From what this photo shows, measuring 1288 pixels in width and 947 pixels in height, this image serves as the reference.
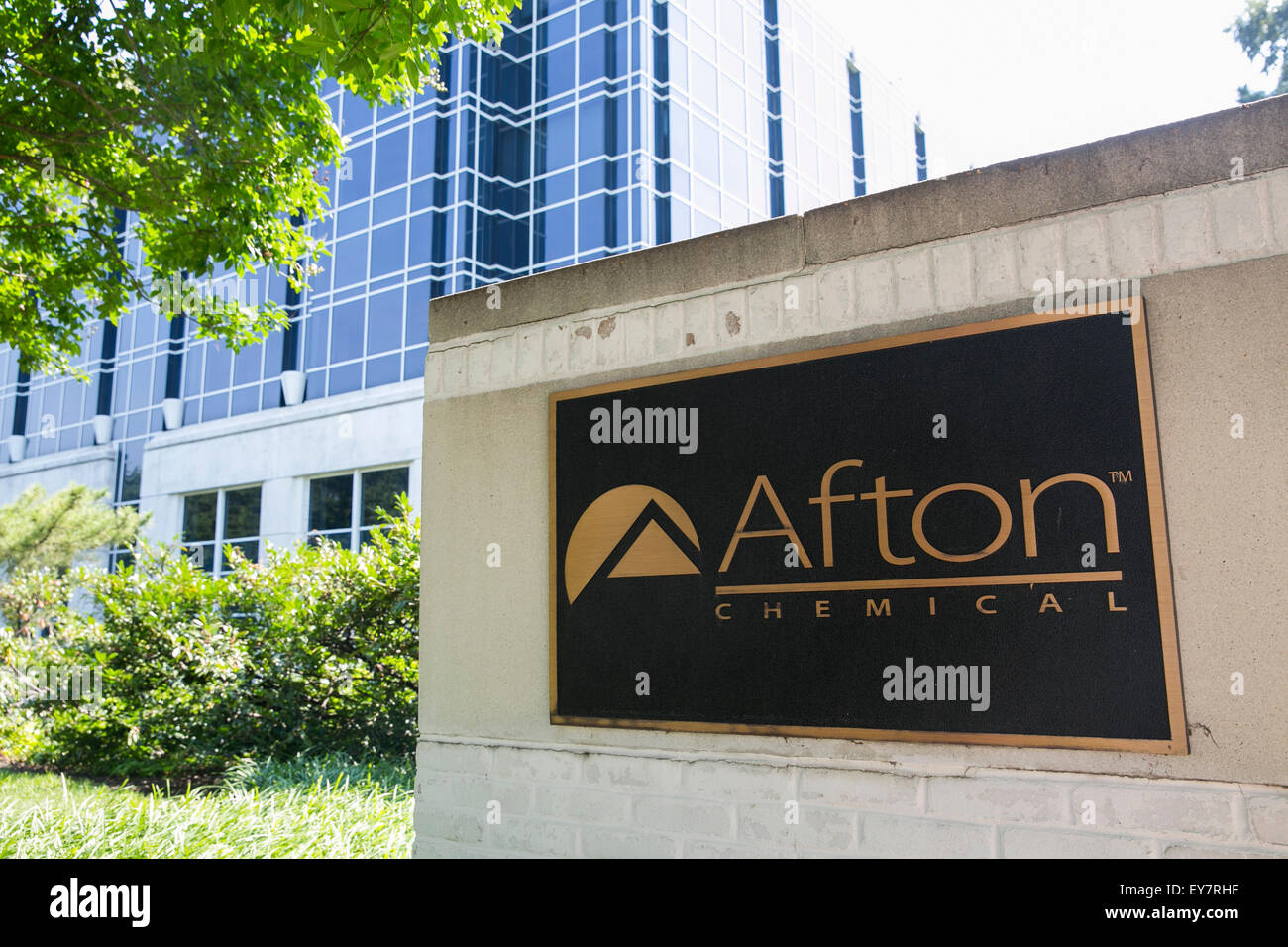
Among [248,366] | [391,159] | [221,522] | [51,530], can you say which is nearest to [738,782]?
[51,530]

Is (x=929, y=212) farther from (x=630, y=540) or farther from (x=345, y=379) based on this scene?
(x=345, y=379)

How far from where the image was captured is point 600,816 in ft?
12.1

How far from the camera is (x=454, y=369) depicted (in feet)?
14.5

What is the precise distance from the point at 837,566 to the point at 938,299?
3.27 ft

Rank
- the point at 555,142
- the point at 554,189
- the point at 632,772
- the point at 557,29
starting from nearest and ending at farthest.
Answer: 1. the point at 632,772
2. the point at 554,189
3. the point at 555,142
4. the point at 557,29

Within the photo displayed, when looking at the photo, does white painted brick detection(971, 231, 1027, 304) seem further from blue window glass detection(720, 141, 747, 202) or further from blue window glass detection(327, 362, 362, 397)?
blue window glass detection(720, 141, 747, 202)

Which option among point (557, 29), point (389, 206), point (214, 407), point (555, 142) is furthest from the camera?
point (214, 407)

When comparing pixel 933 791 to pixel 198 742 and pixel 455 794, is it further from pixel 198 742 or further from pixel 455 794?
pixel 198 742

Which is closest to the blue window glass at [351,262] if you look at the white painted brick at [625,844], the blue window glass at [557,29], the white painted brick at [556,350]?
the blue window glass at [557,29]

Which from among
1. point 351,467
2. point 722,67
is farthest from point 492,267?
point 722,67

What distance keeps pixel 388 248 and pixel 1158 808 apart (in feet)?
66.0

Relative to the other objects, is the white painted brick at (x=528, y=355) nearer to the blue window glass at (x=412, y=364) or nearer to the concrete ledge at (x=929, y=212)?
the concrete ledge at (x=929, y=212)

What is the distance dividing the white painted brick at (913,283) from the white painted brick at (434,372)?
7.03 feet

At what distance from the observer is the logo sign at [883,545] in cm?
292
